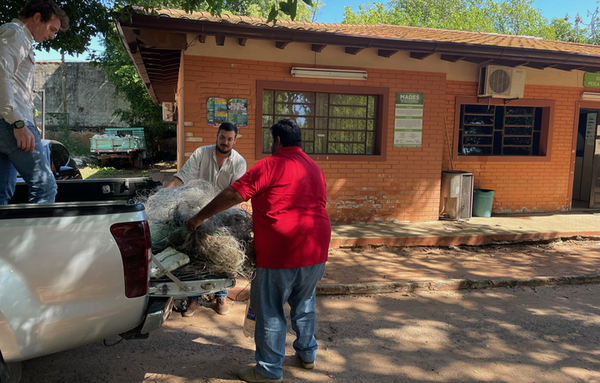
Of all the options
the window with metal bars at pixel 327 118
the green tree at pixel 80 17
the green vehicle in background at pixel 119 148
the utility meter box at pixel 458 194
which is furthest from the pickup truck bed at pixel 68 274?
the green vehicle in background at pixel 119 148

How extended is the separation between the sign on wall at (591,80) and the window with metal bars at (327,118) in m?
4.96

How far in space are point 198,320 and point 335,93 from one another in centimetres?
505

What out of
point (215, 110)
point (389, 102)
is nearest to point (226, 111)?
point (215, 110)

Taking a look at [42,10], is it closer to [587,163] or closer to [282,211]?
[282,211]

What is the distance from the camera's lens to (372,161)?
7.95 m

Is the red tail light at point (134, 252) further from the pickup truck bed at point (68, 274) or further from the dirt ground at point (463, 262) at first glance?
the dirt ground at point (463, 262)

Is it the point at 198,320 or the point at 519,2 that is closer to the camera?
the point at 198,320

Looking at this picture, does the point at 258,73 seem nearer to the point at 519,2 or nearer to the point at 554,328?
the point at 554,328

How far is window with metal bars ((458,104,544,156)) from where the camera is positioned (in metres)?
9.04

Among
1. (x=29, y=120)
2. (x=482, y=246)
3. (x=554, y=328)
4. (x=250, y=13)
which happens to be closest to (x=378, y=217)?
(x=482, y=246)

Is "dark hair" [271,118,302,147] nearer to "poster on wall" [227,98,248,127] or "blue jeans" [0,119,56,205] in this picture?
"blue jeans" [0,119,56,205]

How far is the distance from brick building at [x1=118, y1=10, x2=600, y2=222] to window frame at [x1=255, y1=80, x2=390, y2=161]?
2 cm

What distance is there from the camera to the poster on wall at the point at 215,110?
278 inches

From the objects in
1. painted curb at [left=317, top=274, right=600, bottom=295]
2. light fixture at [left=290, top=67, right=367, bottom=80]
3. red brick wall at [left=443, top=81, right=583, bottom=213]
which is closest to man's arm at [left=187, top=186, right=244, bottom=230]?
painted curb at [left=317, top=274, right=600, bottom=295]
